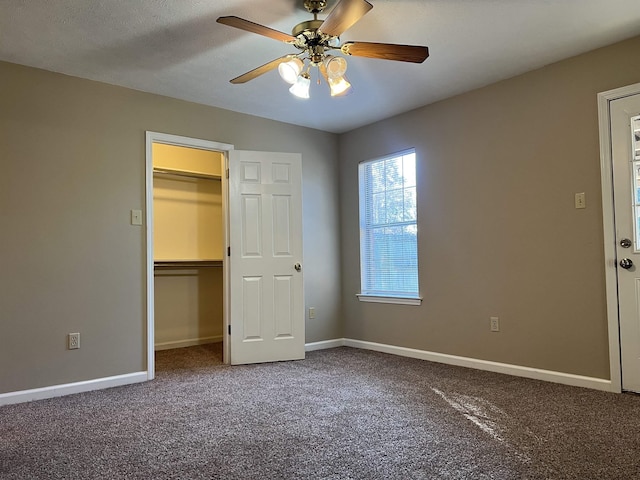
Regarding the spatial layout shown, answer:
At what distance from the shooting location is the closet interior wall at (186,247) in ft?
17.0

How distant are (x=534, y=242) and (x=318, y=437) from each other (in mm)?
2241

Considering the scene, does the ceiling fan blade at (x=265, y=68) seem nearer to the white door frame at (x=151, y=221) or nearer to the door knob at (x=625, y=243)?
the white door frame at (x=151, y=221)

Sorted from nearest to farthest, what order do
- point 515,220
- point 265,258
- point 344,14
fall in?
point 344,14 → point 515,220 → point 265,258

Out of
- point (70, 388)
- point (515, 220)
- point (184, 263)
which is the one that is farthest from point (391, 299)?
point (70, 388)

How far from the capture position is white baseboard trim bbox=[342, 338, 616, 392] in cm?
320

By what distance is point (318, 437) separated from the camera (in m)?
2.38

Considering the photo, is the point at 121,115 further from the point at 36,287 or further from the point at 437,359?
the point at 437,359

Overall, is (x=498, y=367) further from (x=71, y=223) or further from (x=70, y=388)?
(x=71, y=223)

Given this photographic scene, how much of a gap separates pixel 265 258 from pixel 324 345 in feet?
4.09

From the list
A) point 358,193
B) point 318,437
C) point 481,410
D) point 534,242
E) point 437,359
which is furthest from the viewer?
point 358,193

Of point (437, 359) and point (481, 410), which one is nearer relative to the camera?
point (481, 410)

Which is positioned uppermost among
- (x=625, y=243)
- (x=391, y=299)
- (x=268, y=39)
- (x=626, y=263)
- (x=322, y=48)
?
(x=268, y=39)

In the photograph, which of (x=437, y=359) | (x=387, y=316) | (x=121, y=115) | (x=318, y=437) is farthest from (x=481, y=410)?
(x=121, y=115)

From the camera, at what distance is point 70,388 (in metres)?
3.38
